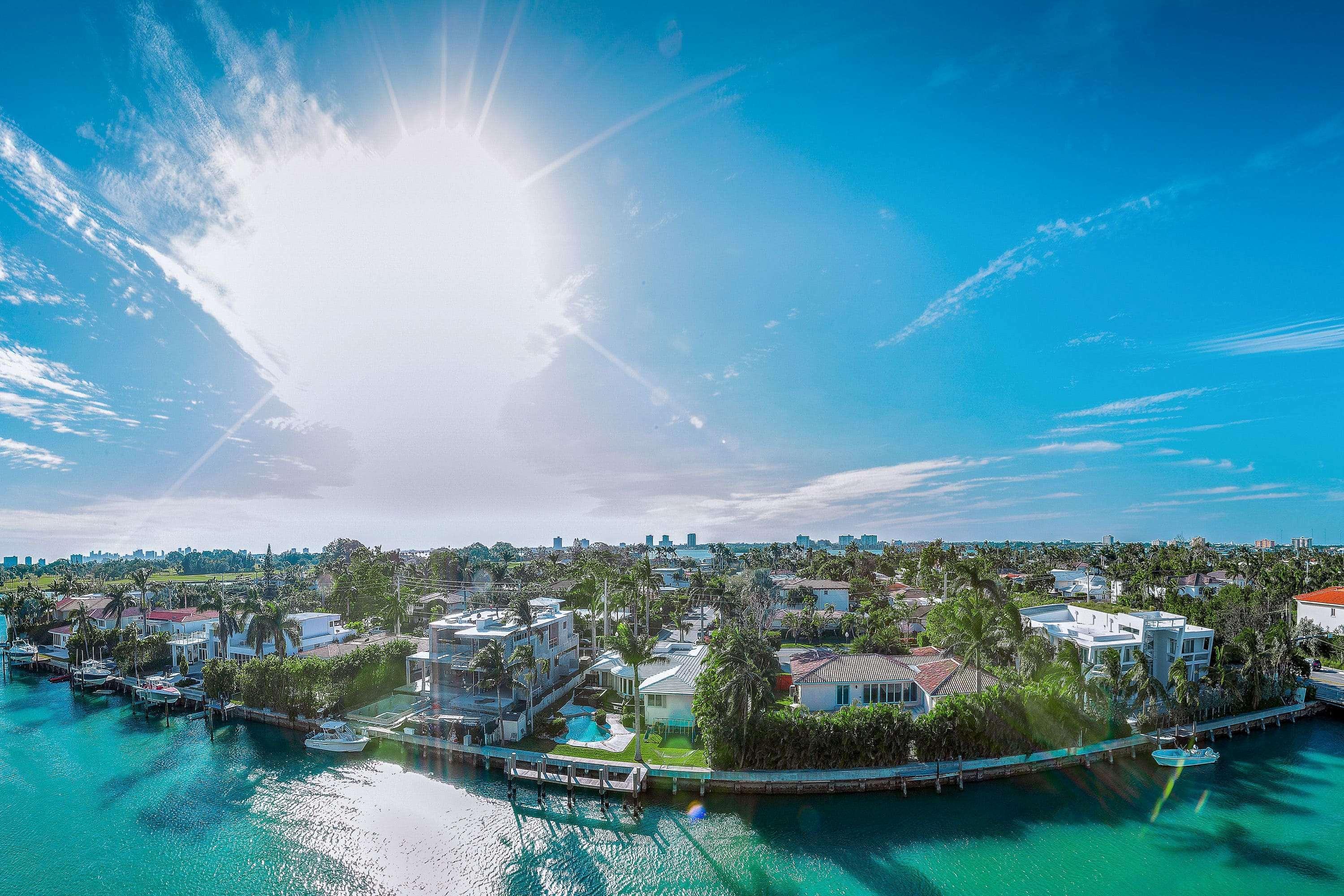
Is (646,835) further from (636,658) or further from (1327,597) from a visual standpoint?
(1327,597)

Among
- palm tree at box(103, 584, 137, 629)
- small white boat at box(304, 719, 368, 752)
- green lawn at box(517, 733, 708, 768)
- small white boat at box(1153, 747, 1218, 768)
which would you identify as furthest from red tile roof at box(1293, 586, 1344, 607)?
palm tree at box(103, 584, 137, 629)

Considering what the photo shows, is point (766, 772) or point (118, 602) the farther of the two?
point (118, 602)

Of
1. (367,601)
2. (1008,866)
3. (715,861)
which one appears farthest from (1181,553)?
(367,601)

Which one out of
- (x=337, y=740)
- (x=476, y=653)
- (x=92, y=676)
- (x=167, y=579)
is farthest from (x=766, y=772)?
(x=167, y=579)

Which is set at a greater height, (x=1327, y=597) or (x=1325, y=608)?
(x=1327, y=597)

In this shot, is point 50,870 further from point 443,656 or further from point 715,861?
point 715,861

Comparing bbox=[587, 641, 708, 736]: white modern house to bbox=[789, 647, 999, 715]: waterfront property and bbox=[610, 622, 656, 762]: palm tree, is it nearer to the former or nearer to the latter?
bbox=[610, 622, 656, 762]: palm tree
